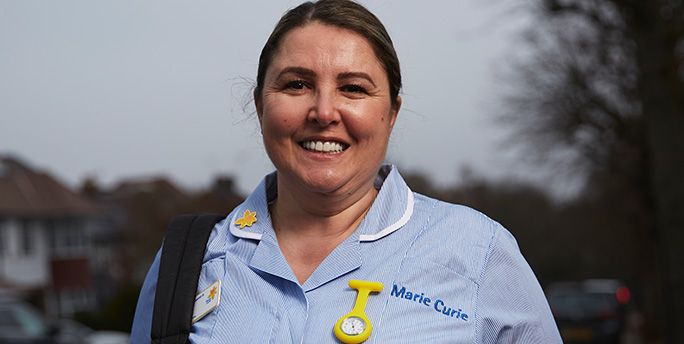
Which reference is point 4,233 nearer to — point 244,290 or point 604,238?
point 604,238

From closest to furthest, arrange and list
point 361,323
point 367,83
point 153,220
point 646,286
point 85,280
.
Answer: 1. point 361,323
2. point 367,83
3. point 646,286
4. point 153,220
5. point 85,280

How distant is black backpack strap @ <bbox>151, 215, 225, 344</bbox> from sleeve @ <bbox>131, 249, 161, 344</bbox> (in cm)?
7

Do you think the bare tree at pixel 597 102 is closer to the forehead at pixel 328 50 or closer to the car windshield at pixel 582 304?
the car windshield at pixel 582 304

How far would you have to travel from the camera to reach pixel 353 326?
2.65m

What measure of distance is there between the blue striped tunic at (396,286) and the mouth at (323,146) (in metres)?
0.22

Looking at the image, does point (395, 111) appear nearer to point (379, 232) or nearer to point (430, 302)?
point (379, 232)

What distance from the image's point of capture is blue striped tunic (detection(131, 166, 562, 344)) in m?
2.69

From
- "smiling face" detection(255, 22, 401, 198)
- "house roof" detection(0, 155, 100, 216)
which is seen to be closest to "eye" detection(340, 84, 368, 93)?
"smiling face" detection(255, 22, 401, 198)

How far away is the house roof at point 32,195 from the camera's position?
57.7m

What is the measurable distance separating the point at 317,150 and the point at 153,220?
4528 centimetres

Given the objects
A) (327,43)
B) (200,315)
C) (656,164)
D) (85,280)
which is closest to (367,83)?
(327,43)

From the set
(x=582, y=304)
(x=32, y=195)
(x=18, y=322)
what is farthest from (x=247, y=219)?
(x=32, y=195)

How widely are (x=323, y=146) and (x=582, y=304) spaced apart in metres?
23.3

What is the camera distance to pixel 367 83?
9.27 feet
